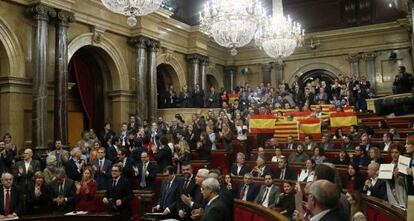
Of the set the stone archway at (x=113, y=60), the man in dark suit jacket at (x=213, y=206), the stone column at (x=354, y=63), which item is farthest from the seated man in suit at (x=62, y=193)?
the stone column at (x=354, y=63)

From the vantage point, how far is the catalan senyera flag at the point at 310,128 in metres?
9.95

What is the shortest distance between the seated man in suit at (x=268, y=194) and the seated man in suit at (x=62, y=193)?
2878 millimetres

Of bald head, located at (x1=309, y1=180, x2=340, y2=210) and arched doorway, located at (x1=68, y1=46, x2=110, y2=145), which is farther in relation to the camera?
arched doorway, located at (x1=68, y1=46, x2=110, y2=145)

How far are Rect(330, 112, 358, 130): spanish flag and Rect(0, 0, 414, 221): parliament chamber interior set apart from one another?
0.16 feet

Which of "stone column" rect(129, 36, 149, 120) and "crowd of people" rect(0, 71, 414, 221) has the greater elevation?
"stone column" rect(129, 36, 149, 120)

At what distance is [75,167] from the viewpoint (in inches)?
285

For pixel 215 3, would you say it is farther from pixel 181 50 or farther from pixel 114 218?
pixel 181 50

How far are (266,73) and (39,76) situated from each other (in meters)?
12.0

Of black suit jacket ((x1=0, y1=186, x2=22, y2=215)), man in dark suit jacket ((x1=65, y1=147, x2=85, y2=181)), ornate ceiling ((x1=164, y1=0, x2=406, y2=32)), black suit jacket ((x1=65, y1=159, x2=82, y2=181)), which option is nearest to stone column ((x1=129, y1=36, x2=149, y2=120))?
ornate ceiling ((x1=164, y1=0, x2=406, y2=32))

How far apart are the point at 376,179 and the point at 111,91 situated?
32.7 ft

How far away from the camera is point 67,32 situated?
10617mm

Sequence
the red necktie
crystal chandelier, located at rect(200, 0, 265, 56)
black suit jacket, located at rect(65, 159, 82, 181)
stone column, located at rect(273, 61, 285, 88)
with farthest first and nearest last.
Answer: stone column, located at rect(273, 61, 285, 88) < crystal chandelier, located at rect(200, 0, 265, 56) < black suit jacket, located at rect(65, 159, 82, 181) < the red necktie

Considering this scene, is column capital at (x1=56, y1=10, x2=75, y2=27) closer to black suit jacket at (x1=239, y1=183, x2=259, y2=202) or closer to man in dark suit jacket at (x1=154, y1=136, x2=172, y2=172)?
man in dark suit jacket at (x1=154, y1=136, x2=172, y2=172)

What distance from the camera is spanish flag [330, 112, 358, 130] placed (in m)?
10.2
